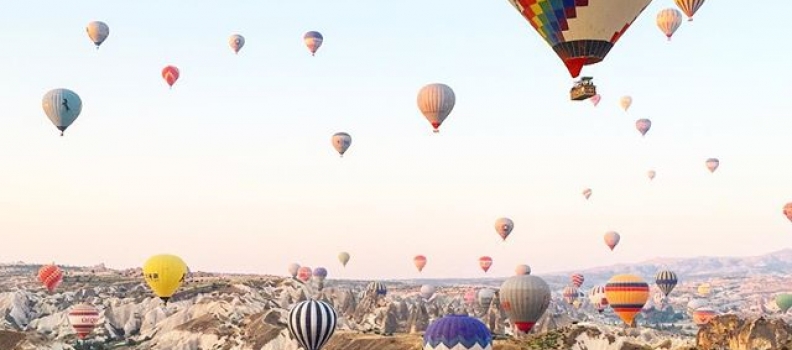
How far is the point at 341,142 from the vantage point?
10356 centimetres

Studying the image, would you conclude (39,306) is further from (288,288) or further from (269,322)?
(269,322)

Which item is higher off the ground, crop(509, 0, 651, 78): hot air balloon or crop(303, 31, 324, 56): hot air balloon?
crop(303, 31, 324, 56): hot air balloon

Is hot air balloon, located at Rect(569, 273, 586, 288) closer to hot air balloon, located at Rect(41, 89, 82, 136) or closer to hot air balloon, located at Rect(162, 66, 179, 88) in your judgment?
hot air balloon, located at Rect(162, 66, 179, 88)

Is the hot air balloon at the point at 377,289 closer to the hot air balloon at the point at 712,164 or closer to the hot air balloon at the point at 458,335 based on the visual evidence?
the hot air balloon at the point at 712,164

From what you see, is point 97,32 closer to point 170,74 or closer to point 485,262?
point 170,74

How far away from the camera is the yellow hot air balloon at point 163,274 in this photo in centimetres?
9138

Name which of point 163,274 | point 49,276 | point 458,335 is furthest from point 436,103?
point 49,276

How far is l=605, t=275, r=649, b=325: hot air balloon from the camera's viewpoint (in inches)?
3607

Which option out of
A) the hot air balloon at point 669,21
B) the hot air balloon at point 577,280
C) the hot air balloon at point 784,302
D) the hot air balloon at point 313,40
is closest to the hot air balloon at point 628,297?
the hot air balloon at point 669,21

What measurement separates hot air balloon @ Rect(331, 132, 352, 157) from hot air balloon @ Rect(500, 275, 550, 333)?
28.9 metres

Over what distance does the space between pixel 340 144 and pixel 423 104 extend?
82.0 feet

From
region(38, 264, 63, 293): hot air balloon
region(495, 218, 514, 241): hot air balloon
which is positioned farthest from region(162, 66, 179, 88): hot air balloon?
region(38, 264, 63, 293): hot air balloon

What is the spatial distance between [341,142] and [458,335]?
46.9 metres

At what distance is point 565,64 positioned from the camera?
4253 centimetres
